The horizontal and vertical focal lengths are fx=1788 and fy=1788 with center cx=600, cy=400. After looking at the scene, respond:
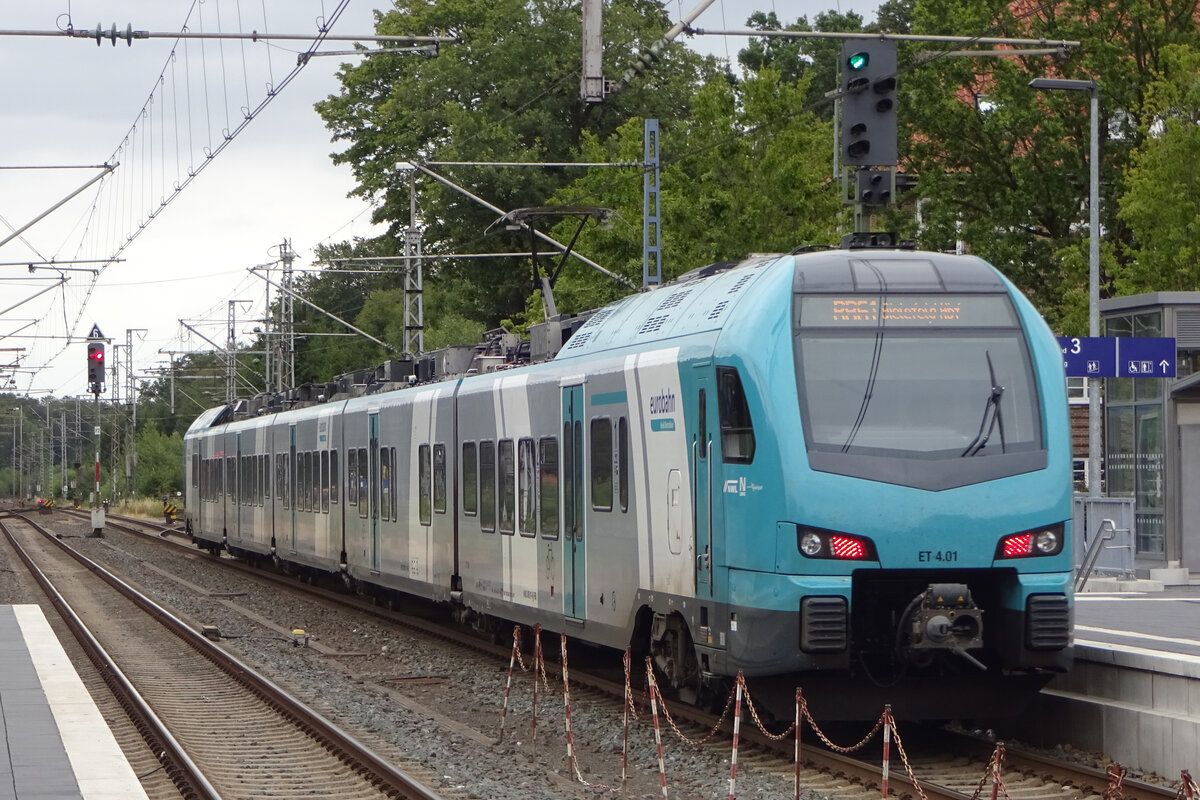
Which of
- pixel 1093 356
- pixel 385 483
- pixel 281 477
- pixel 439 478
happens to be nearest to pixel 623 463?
pixel 439 478

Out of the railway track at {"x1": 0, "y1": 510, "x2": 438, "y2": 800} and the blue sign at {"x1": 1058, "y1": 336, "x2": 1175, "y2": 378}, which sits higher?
the blue sign at {"x1": 1058, "y1": 336, "x2": 1175, "y2": 378}

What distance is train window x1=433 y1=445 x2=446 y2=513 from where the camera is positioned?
2050cm

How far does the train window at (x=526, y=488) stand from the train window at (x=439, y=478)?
3388 mm

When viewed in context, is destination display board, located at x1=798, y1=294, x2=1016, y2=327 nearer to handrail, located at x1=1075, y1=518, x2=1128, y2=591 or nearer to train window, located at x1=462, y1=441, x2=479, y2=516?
train window, located at x1=462, y1=441, x2=479, y2=516

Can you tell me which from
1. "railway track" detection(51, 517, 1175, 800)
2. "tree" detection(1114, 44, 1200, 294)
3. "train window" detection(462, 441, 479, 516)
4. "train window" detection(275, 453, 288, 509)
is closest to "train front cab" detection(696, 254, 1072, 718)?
"railway track" detection(51, 517, 1175, 800)

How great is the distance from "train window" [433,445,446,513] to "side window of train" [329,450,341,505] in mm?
6644

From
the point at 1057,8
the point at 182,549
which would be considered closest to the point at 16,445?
the point at 182,549

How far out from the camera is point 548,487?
16234 mm

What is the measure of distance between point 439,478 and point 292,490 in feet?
Result: 37.1

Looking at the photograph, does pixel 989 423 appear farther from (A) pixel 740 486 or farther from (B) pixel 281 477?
(B) pixel 281 477

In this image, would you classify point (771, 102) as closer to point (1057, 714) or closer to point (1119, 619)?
point (1119, 619)

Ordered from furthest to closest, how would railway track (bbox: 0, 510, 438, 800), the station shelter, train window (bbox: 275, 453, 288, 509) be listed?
train window (bbox: 275, 453, 288, 509), the station shelter, railway track (bbox: 0, 510, 438, 800)

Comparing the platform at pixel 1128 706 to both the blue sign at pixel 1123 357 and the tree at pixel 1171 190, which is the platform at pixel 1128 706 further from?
the tree at pixel 1171 190

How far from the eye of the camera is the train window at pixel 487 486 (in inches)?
719
